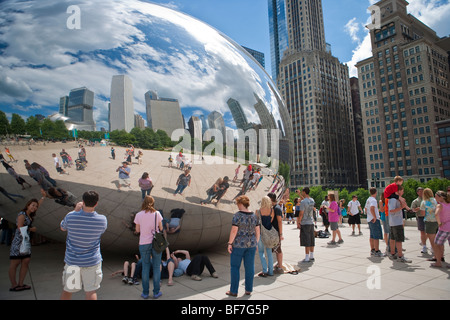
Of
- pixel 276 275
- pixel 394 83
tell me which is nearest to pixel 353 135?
pixel 394 83

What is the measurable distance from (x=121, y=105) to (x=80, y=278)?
8.21 ft

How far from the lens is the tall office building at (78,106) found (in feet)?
14.2

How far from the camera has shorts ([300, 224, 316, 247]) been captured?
691cm

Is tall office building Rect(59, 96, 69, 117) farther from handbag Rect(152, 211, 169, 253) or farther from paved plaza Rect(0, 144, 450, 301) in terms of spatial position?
handbag Rect(152, 211, 169, 253)

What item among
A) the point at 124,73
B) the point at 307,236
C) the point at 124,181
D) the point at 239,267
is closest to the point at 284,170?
the point at 307,236

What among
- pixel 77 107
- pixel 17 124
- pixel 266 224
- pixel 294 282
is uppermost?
pixel 77 107

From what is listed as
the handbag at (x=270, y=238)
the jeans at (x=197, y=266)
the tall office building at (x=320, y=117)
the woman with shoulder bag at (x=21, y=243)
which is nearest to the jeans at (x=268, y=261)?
the handbag at (x=270, y=238)

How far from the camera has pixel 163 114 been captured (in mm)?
4453

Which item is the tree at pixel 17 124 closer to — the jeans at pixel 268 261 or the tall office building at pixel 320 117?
the jeans at pixel 268 261

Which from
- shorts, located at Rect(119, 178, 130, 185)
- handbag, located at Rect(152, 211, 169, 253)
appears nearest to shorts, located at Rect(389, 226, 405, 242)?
handbag, located at Rect(152, 211, 169, 253)

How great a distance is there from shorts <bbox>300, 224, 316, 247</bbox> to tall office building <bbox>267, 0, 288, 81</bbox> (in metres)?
163

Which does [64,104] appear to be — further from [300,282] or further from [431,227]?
[431,227]
